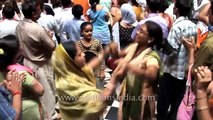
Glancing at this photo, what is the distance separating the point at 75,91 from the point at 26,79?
35 cm

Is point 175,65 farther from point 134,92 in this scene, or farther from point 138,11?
point 138,11

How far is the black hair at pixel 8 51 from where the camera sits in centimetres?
284

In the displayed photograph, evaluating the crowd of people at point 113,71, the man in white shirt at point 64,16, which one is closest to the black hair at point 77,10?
the crowd of people at point 113,71

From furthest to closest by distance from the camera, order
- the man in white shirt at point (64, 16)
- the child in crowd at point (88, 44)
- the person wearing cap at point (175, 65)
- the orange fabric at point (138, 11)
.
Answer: the orange fabric at point (138, 11)
the man in white shirt at point (64, 16)
the child in crowd at point (88, 44)
the person wearing cap at point (175, 65)

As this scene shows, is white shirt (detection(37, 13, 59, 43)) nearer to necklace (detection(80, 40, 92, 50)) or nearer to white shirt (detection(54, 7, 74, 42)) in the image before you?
white shirt (detection(54, 7, 74, 42))

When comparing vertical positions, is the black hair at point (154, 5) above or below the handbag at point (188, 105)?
above

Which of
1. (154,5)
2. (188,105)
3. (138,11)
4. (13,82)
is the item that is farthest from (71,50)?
(138,11)

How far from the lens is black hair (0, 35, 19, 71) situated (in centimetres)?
284

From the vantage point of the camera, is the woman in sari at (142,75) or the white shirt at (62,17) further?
the white shirt at (62,17)

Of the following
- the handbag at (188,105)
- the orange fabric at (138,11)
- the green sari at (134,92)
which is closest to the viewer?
the green sari at (134,92)

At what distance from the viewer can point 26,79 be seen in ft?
9.64

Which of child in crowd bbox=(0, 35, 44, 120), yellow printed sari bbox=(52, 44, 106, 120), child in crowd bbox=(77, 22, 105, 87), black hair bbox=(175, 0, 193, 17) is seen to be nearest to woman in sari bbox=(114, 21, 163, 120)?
yellow printed sari bbox=(52, 44, 106, 120)

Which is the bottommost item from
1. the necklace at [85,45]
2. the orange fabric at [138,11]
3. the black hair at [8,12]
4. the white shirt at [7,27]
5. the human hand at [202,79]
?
the orange fabric at [138,11]

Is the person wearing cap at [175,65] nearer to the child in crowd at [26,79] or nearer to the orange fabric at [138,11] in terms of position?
the child in crowd at [26,79]
